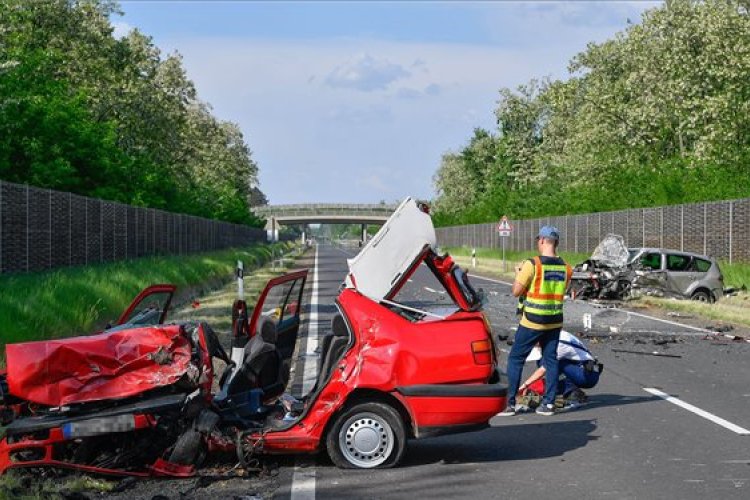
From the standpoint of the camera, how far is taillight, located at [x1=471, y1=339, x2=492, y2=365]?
26.7 feet

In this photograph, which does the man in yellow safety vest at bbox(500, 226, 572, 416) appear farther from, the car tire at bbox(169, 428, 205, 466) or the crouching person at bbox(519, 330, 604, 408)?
the car tire at bbox(169, 428, 205, 466)

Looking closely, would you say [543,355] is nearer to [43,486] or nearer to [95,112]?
[43,486]

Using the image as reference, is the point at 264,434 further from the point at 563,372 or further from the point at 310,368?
the point at 310,368

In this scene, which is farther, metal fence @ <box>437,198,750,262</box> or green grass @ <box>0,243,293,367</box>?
metal fence @ <box>437,198,750,262</box>

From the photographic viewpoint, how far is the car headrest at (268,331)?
28.3 feet

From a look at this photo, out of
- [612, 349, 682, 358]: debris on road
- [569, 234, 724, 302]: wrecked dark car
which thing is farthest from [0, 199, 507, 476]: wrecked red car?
[569, 234, 724, 302]: wrecked dark car

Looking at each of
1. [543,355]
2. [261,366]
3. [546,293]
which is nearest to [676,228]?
[543,355]

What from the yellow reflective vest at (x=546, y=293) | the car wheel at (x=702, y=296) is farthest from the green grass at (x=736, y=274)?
the yellow reflective vest at (x=546, y=293)

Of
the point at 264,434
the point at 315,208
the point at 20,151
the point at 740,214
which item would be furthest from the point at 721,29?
the point at 315,208

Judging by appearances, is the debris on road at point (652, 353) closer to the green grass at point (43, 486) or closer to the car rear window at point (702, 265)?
the green grass at point (43, 486)

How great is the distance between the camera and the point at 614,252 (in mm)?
27828

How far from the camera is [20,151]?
1238 inches

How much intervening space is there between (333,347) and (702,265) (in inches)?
864

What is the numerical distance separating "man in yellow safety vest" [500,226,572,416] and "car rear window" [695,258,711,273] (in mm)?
18757
